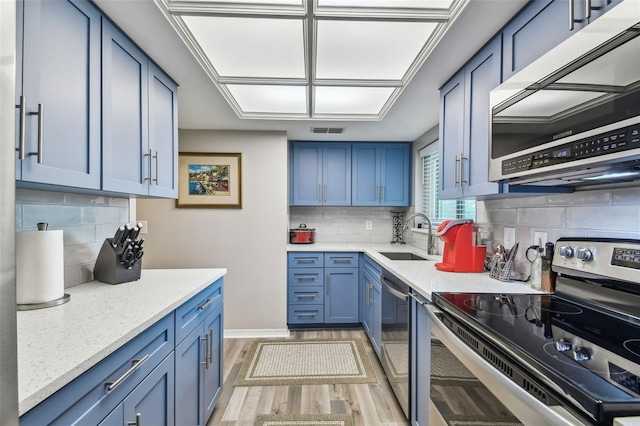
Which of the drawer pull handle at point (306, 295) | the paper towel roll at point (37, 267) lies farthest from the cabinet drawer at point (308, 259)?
the paper towel roll at point (37, 267)

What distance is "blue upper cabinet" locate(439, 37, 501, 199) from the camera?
5.06 feet

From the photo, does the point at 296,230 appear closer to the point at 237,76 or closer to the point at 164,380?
the point at 237,76

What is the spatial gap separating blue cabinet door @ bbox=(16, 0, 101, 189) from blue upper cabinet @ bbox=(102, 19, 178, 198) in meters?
0.07

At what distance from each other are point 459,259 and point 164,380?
1.70 metres

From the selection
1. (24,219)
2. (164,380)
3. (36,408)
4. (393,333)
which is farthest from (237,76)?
(393,333)

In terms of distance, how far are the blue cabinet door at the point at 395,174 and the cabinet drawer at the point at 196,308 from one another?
2.38 metres

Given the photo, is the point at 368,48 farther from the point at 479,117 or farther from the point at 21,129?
the point at 21,129

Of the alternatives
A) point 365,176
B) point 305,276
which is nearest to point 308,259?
point 305,276

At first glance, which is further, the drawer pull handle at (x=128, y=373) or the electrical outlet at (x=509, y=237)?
the electrical outlet at (x=509, y=237)

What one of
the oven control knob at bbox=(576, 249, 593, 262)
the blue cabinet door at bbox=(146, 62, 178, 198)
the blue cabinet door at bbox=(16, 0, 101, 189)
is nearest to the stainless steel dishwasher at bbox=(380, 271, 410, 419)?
the oven control knob at bbox=(576, 249, 593, 262)

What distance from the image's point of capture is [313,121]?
2.85 m

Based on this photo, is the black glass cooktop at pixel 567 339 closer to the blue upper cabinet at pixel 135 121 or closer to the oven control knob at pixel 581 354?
the oven control knob at pixel 581 354

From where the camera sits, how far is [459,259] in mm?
1902

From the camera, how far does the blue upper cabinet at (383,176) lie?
146 inches
